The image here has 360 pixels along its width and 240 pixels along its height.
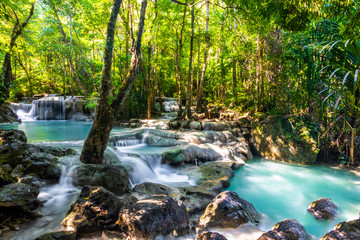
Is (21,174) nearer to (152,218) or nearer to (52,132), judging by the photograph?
(152,218)

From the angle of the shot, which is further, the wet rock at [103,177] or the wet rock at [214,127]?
the wet rock at [214,127]

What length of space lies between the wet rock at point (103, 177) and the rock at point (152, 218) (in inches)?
53.7

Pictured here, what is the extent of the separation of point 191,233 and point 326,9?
3.39 meters

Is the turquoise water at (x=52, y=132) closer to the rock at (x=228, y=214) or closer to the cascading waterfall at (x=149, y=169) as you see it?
the cascading waterfall at (x=149, y=169)

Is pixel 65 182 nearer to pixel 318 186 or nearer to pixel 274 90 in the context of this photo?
pixel 318 186

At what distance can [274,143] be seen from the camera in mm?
8094

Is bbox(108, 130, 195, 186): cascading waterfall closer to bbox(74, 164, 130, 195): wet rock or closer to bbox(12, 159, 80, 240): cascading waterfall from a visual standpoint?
bbox(74, 164, 130, 195): wet rock

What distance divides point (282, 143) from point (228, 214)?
5.68 m

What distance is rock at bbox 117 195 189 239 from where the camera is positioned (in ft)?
9.04

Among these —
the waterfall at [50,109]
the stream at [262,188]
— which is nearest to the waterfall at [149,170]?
the stream at [262,188]

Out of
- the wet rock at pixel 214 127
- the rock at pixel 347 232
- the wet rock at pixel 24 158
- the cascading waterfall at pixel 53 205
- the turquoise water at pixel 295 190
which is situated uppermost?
the wet rock at pixel 214 127

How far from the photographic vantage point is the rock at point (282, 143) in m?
7.34

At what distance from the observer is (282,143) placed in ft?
25.9

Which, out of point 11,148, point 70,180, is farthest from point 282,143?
point 11,148
